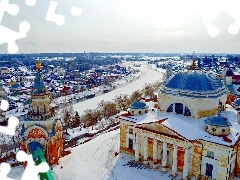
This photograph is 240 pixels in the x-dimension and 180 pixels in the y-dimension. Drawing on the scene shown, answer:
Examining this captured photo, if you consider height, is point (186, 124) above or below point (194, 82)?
below


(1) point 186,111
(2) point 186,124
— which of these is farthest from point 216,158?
(1) point 186,111

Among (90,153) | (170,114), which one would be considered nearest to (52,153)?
(90,153)

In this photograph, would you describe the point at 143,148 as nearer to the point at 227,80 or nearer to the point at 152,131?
the point at 152,131

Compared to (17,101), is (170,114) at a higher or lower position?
higher

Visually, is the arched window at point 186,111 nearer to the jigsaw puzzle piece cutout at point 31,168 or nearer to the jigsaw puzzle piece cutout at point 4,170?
the jigsaw puzzle piece cutout at point 31,168

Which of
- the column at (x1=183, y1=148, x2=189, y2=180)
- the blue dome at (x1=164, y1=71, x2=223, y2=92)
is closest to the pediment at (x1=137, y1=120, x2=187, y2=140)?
the column at (x1=183, y1=148, x2=189, y2=180)

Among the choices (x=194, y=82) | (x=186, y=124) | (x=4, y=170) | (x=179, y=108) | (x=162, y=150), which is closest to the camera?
(x=4, y=170)

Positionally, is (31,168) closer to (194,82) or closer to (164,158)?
(164,158)

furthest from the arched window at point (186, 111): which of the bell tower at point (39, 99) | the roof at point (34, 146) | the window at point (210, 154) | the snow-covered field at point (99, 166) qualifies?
the roof at point (34, 146)
